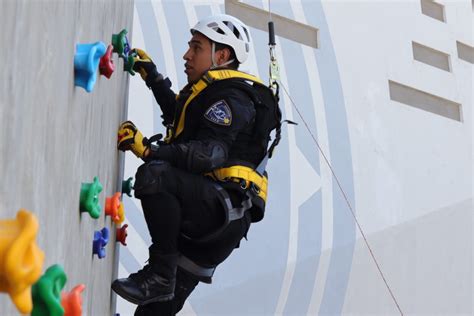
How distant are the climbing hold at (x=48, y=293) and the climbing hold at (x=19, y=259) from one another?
0.24ft

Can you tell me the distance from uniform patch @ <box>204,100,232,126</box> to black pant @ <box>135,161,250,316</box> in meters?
0.14

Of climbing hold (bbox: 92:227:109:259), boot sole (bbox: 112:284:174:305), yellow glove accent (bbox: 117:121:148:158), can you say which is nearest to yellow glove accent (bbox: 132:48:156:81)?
yellow glove accent (bbox: 117:121:148:158)

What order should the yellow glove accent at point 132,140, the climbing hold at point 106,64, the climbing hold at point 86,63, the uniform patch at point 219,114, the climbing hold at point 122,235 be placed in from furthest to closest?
the climbing hold at point 122,235, the uniform patch at point 219,114, the yellow glove accent at point 132,140, the climbing hold at point 106,64, the climbing hold at point 86,63

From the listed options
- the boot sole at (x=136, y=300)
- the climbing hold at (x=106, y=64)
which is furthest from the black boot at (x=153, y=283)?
the climbing hold at (x=106, y=64)

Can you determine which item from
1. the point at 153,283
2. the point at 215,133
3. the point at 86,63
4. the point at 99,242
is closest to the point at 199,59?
the point at 215,133

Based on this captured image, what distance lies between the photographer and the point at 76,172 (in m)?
0.97

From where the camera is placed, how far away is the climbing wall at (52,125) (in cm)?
57

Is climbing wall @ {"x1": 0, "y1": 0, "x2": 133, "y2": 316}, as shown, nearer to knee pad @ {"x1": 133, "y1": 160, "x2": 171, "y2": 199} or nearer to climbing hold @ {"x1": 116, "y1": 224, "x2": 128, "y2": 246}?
knee pad @ {"x1": 133, "y1": 160, "x2": 171, "y2": 199}

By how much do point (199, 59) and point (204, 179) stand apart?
0.35 metres

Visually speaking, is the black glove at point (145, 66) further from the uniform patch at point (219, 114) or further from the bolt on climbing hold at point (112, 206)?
the bolt on climbing hold at point (112, 206)

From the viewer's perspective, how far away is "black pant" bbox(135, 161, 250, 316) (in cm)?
174

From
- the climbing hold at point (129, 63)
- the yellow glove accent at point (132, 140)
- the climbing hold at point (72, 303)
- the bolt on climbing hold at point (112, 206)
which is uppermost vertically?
the climbing hold at point (129, 63)

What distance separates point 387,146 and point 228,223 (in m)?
2.72

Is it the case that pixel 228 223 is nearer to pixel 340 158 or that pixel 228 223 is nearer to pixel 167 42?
pixel 167 42
